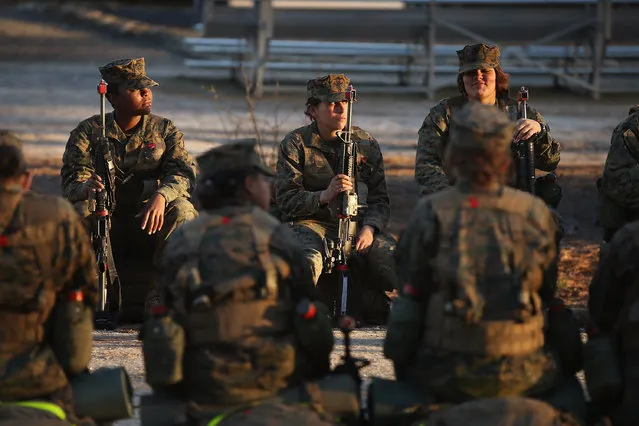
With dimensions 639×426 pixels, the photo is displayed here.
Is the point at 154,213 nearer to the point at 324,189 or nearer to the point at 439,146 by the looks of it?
the point at 324,189

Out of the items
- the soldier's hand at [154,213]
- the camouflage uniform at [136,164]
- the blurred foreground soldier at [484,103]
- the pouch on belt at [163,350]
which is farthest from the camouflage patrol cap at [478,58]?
the pouch on belt at [163,350]

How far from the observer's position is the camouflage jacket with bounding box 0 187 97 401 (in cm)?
525

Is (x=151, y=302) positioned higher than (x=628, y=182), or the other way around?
(x=628, y=182)

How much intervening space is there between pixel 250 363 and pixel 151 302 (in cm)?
352

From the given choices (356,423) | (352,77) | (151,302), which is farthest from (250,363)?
(352,77)

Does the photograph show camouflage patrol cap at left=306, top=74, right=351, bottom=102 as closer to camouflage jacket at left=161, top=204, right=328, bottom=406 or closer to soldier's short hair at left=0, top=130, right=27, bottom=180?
camouflage jacket at left=161, top=204, right=328, bottom=406

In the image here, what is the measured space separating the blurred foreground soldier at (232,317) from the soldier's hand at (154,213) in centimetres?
318

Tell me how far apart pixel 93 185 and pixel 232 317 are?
3577 millimetres

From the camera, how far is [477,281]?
203 inches

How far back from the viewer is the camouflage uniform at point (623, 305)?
17.5 feet

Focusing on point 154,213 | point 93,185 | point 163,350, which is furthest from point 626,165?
point 163,350

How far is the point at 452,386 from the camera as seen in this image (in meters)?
5.24

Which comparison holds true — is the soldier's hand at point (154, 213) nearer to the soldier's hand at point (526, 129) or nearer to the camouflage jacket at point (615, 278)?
the soldier's hand at point (526, 129)

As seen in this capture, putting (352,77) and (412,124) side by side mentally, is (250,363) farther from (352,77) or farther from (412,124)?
(352,77)
